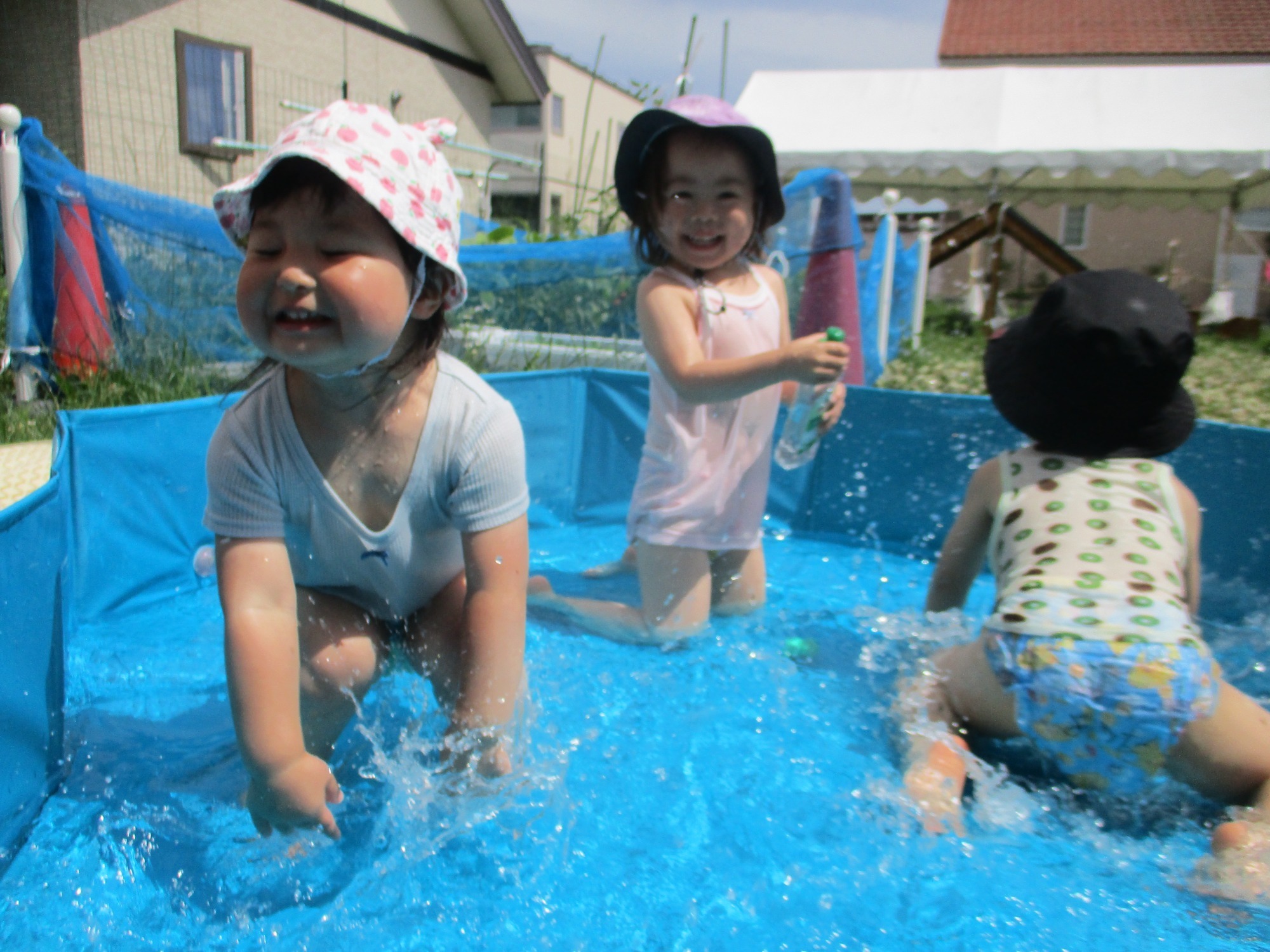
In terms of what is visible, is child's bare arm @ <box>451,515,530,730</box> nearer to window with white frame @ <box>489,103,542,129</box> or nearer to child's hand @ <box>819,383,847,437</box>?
child's hand @ <box>819,383,847,437</box>

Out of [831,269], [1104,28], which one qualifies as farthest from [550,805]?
[1104,28]

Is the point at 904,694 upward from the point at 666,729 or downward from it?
upward

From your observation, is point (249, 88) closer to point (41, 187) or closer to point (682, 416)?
point (41, 187)

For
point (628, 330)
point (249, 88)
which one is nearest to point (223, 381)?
point (628, 330)

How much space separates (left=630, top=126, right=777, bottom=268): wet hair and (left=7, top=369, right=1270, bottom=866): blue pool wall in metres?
1.00

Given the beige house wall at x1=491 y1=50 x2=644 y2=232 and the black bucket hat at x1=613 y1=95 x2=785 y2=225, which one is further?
the beige house wall at x1=491 y1=50 x2=644 y2=232

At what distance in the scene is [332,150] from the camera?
4.97 ft

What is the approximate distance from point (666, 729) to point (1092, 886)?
3.22 ft

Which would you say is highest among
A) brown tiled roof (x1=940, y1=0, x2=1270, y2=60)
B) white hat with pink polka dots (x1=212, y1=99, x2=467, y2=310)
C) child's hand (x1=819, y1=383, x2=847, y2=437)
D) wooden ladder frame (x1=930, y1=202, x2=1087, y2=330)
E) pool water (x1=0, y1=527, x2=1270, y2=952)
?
brown tiled roof (x1=940, y1=0, x2=1270, y2=60)

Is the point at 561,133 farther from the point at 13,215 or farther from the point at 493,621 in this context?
the point at 493,621

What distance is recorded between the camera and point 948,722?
211cm

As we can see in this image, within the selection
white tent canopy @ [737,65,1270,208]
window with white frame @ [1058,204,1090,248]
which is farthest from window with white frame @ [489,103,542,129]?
window with white frame @ [1058,204,1090,248]

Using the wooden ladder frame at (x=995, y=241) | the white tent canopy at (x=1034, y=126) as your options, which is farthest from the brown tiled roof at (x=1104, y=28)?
the wooden ladder frame at (x=995, y=241)

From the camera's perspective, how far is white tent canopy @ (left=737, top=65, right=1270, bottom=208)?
39.2 feet
